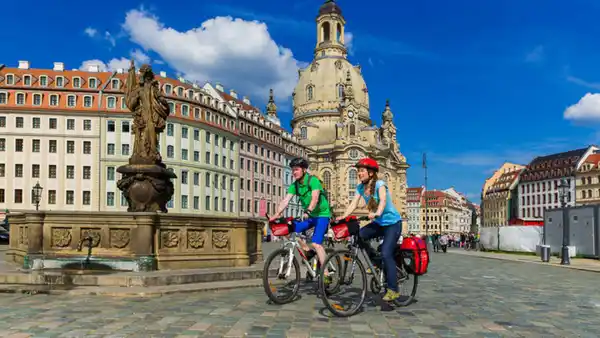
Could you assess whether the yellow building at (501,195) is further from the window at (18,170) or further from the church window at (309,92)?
the window at (18,170)

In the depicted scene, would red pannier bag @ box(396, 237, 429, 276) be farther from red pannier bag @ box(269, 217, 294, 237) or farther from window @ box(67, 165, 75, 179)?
window @ box(67, 165, 75, 179)

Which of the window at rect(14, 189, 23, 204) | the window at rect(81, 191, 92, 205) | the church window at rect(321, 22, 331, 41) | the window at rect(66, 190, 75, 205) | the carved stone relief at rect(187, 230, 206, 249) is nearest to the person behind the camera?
the carved stone relief at rect(187, 230, 206, 249)

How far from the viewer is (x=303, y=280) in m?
9.70

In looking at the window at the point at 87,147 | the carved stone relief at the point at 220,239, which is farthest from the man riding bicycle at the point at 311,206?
the window at the point at 87,147

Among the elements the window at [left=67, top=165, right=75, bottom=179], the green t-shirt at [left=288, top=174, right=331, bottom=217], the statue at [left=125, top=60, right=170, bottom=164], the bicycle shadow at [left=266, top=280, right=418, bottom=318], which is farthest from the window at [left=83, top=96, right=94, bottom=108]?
the green t-shirt at [left=288, top=174, right=331, bottom=217]

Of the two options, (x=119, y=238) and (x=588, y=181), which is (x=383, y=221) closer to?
(x=119, y=238)

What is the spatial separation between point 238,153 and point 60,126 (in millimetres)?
22368

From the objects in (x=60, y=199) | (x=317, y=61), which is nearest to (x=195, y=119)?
(x=60, y=199)

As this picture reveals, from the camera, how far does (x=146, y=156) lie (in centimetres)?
1395

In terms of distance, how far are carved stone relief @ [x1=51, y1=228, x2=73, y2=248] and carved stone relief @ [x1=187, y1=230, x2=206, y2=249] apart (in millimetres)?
Result: 2480

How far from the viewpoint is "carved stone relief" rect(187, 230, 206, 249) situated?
12539 millimetres

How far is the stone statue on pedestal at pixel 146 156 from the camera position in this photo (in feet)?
45.1

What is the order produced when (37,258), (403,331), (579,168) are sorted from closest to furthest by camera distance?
(403,331) < (37,258) < (579,168)

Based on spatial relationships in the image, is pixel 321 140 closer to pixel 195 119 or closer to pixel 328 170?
pixel 328 170
